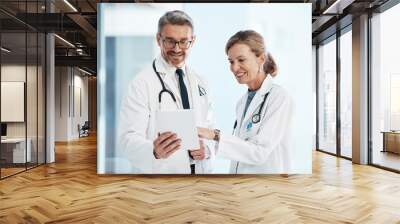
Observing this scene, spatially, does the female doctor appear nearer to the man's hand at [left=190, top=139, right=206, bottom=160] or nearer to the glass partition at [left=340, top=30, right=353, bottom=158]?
the man's hand at [left=190, top=139, right=206, bottom=160]

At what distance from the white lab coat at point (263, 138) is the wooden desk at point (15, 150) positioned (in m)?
3.52

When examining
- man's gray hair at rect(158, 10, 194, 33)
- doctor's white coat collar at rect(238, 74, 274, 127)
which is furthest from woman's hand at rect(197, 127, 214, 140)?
man's gray hair at rect(158, 10, 194, 33)

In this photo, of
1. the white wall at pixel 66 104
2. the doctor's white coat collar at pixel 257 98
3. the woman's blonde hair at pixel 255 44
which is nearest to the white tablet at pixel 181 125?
the doctor's white coat collar at pixel 257 98

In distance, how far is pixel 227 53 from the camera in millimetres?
6512

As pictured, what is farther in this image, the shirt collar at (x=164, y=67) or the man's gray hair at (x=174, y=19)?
the man's gray hair at (x=174, y=19)

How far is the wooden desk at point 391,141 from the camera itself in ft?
23.9

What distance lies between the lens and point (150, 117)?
20.4 feet

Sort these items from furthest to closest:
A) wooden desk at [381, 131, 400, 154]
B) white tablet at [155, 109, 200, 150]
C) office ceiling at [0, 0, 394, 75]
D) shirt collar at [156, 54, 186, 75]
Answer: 1. wooden desk at [381, 131, 400, 154]
2. office ceiling at [0, 0, 394, 75]
3. shirt collar at [156, 54, 186, 75]
4. white tablet at [155, 109, 200, 150]

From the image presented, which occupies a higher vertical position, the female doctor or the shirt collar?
the shirt collar

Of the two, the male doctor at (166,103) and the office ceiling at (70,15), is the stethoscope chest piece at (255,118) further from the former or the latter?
the office ceiling at (70,15)

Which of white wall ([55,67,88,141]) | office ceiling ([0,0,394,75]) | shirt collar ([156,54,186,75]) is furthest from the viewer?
white wall ([55,67,88,141])

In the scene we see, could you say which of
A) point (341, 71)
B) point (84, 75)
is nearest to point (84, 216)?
point (341, 71)

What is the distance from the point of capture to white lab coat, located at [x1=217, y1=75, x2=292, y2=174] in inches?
248

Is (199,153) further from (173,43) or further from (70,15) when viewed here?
(70,15)
